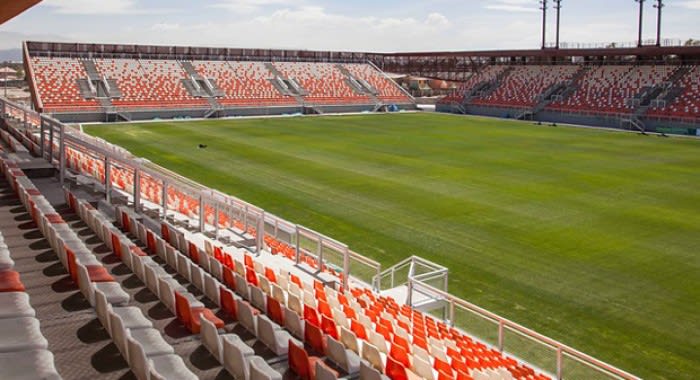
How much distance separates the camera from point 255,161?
3102 cm

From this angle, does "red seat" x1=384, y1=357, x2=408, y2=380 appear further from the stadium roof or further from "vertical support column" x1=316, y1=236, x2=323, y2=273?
the stadium roof

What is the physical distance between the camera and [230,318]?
8.24 metres

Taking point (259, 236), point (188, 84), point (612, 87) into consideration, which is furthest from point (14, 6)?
point (612, 87)

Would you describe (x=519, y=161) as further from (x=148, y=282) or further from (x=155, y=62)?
(x=155, y=62)

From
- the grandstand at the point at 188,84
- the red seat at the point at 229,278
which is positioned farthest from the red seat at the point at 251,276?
the grandstand at the point at 188,84

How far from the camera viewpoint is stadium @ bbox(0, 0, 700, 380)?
23.9 ft

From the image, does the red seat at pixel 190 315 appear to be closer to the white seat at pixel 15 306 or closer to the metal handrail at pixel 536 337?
the white seat at pixel 15 306

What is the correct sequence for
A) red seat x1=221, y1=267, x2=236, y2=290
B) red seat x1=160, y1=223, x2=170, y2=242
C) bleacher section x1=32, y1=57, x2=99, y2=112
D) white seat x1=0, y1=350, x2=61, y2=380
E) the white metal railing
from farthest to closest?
bleacher section x1=32, y1=57, x2=99, y2=112, red seat x1=160, y1=223, x2=170, y2=242, red seat x1=221, y1=267, x2=236, y2=290, the white metal railing, white seat x1=0, y1=350, x2=61, y2=380

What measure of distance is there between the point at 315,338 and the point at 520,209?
14987 mm

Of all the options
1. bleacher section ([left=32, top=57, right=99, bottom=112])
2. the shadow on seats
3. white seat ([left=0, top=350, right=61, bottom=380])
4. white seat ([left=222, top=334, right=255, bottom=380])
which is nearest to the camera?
white seat ([left=0, top=350, right=61, bottom=380])

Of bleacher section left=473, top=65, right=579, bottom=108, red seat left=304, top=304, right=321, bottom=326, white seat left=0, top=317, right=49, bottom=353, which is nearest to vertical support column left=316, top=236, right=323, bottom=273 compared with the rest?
red seat left=304, top=304, right=321, bottom=326

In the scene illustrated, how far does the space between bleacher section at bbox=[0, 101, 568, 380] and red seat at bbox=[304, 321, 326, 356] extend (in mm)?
11

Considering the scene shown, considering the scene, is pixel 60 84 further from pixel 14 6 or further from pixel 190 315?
pixel 190 315

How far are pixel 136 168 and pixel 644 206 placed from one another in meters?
16.8
